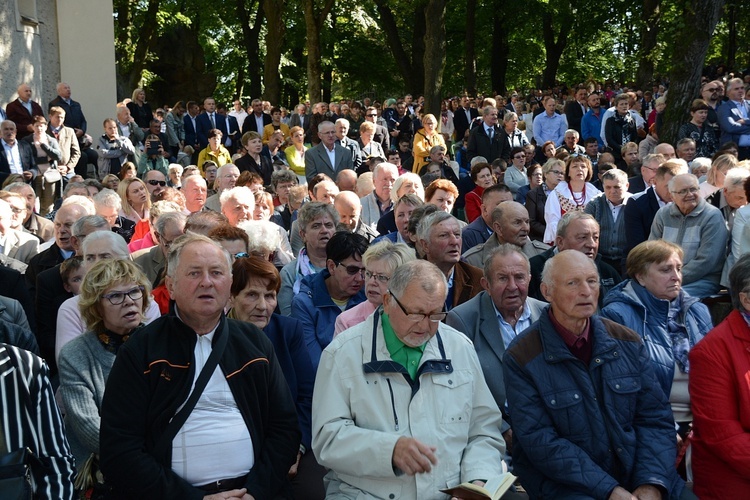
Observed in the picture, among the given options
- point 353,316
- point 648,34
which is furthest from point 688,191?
point 648,34

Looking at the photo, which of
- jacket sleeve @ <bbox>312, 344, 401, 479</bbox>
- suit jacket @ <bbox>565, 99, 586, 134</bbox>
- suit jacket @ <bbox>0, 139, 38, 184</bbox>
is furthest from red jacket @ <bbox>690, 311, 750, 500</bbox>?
suit jacket @ <bbox>565, 99, 586, 134</bbox>

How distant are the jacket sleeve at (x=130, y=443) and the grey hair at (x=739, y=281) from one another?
288 cm


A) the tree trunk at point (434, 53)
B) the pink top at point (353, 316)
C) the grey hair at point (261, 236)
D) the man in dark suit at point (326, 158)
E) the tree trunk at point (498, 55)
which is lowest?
the pink top at point (353, 316)

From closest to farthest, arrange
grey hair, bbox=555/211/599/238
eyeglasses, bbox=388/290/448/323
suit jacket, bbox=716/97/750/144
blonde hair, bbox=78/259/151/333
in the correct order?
eyeglasses, bbox=388/290/448/323, blonde hair, bbox=78/259/151/333, grey hair, bbox=555/211/599/238, suit jacket, bbox=716/97/750/144

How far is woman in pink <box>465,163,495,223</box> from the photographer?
10.8 m

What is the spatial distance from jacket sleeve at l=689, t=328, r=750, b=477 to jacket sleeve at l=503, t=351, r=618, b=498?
2.07 ft

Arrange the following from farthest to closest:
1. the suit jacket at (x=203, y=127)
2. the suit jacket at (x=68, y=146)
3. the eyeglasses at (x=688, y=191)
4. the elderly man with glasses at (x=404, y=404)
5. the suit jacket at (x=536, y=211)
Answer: the suit jacket at (x=203, y=127)
the suit jacket at (x=68, y=146)
the suit jacket at (x=536, y=211)
the eyeglasses at (x=688, y=191)
the elderly man with glasses at (x=404, y=404)

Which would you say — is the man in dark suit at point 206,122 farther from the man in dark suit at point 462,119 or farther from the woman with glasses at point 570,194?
the woman with glasses at point 570,194

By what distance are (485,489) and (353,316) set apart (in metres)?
1.75

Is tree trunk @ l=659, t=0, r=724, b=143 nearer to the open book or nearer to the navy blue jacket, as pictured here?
the navy blue jacket

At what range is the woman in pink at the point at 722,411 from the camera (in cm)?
436

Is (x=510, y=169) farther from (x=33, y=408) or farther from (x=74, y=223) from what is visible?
(x=33, y=408)

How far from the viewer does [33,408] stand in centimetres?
322

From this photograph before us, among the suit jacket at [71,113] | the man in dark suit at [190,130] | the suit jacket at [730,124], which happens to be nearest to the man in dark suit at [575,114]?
the suit jacket at [730,124]
